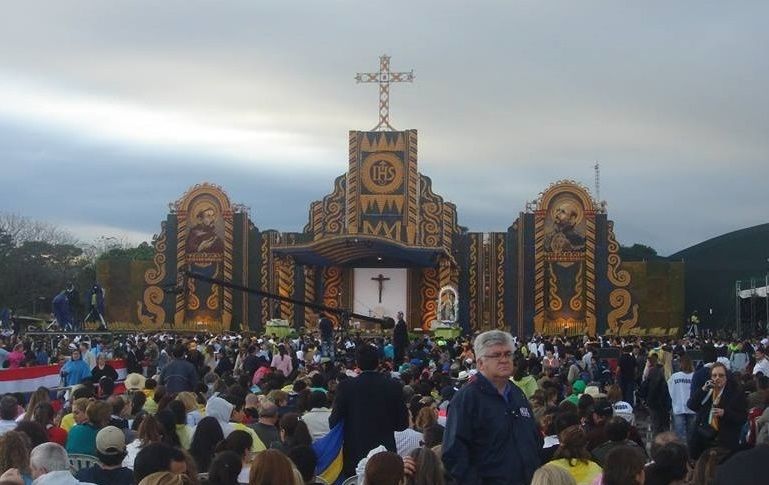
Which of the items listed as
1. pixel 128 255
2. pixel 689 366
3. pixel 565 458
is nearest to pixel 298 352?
pixel 689 366

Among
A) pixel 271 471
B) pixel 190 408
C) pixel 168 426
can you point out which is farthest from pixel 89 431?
pixel 271 471

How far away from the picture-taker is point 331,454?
920cm

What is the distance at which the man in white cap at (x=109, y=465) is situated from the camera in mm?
7887

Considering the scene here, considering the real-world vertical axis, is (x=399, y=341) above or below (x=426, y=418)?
above

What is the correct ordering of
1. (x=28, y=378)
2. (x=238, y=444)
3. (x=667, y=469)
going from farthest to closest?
(x=28, y=378)
(x=238, y=444)
(x=667, y=469)

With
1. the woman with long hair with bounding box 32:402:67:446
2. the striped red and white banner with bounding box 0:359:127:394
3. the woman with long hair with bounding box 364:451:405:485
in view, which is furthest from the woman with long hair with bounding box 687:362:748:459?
the striped red and white banner with bounding box 0:359:127:394

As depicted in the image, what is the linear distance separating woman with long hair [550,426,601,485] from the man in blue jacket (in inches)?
45.5

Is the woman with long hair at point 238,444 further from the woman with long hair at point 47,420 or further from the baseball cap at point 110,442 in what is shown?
the woman with long hair at point 47,420

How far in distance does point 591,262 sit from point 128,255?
42.0 metres

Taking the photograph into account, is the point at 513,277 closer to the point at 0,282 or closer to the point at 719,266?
the point at 719,266

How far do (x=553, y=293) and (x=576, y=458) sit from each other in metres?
41.1

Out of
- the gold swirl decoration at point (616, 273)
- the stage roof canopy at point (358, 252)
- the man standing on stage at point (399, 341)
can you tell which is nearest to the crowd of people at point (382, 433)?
the man standing on stage at point (399, 341)

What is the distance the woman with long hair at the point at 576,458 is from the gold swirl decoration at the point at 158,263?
43.3m

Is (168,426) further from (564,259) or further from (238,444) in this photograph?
(564,259)
